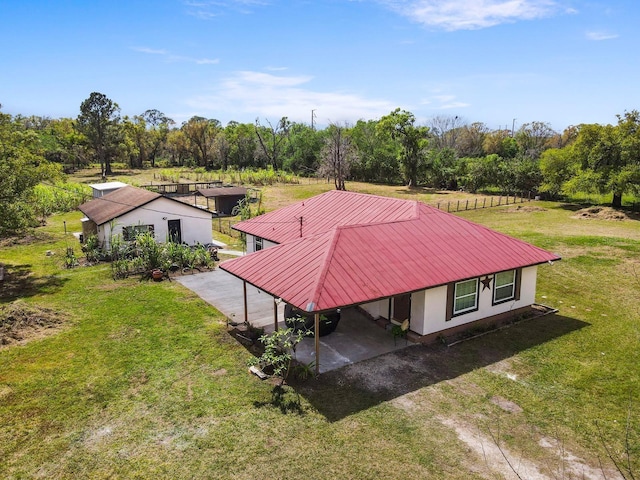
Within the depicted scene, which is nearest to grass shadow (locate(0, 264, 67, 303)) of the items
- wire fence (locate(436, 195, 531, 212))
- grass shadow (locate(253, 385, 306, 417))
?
grass shadow (locate(253, 385, 306, 417))

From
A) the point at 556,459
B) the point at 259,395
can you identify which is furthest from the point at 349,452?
the point at 556,459

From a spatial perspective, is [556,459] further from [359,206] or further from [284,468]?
[359,206]

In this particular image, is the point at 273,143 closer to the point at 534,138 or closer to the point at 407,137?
the point at 407,137

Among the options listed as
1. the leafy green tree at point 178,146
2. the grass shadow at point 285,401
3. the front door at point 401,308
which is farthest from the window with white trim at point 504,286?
the leafy green tree at point 178,146

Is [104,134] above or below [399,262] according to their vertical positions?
above

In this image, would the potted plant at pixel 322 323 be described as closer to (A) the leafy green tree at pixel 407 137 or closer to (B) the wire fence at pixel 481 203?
(B) the wire fence at pixel 481 203

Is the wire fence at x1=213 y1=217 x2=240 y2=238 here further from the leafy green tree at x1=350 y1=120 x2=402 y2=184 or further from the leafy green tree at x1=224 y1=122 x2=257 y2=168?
the leafy green tree at x1=224 y1=122 x2=257 y2=168

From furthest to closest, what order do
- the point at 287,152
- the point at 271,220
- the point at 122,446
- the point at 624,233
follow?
the point at 287,152 < the point at 624,233 < the point at 271,220 < the point at 122,446

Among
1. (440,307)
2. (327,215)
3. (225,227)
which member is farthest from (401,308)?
(225,227)

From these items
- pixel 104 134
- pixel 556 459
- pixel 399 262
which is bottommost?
pixel 556 459
